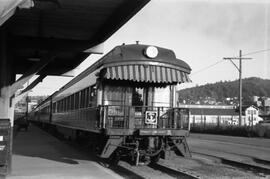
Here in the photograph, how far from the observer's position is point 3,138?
31.9 feet

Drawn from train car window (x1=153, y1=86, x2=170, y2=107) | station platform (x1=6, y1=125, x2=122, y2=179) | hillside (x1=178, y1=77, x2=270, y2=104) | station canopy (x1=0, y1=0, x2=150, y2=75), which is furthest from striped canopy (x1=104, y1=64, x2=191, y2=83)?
hillside (x1=178, y1=77, x2=270, y2=104)

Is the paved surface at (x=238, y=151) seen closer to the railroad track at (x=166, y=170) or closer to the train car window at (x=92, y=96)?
the railroad track at (x=166, y=170)

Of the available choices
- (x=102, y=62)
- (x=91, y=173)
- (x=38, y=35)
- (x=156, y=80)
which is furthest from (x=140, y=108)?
(x=38, y=35)

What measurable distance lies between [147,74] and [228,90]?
66142 millimetres

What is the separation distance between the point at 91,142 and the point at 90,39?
369 centimetres

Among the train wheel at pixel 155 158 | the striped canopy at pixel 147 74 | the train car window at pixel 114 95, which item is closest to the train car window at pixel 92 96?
the train car window at pixel 114 95

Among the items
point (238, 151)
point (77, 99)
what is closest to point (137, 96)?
point (77, 99)

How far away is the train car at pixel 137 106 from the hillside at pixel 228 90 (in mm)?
40041

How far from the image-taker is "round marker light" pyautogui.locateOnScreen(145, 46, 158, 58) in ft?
38.5

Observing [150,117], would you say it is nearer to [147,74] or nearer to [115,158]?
[147,74]

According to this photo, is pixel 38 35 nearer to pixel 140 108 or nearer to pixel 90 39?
pixel 90 39

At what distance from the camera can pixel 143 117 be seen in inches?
460

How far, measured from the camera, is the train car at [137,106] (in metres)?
11.4

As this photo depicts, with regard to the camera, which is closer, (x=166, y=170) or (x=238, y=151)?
(x=166, y=170)
